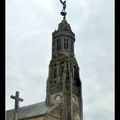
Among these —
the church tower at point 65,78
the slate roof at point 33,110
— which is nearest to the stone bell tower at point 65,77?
the church tower at point 65,78

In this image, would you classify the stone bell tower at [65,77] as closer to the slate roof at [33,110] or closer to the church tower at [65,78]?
the church tower at [65,78]

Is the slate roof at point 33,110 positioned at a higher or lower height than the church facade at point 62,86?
lower

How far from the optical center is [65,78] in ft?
206

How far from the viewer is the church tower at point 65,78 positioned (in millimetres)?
61812

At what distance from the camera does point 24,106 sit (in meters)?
60.7

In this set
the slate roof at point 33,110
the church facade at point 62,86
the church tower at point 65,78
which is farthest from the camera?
the church tower at point 65,78

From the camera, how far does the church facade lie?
5822 centimetres

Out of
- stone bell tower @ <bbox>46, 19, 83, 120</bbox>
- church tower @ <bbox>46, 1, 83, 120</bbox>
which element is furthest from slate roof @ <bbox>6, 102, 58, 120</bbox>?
stone bell tower @ <bbox>46, 19, 83, 120</bbox>

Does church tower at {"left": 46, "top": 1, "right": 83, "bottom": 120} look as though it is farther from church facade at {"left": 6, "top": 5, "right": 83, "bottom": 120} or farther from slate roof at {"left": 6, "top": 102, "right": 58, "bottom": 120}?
slate roof at {"left": 6, "top": 102, "right": 58, "bottom": 120}

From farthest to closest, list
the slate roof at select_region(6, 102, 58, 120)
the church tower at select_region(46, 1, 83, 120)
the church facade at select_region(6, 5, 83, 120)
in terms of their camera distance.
A: 1. the church tower at select_region(46, 1, 83, 120)
2. the church facade at select_region(6, 5, 83, 120)
3. the slate roof at select_region(6, 102, 58, 120)

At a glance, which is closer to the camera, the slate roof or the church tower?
the slate roof
